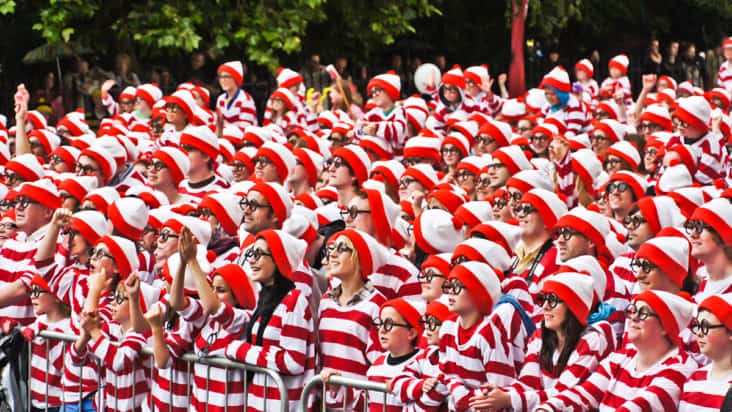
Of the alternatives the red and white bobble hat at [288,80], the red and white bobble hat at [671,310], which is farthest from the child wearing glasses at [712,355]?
the red and white bobble hat at [288,80]

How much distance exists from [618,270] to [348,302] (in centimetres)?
150

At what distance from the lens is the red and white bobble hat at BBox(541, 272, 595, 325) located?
22.9ft

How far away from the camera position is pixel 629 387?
21.7ft

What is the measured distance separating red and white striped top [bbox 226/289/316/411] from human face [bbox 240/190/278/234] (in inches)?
53.7

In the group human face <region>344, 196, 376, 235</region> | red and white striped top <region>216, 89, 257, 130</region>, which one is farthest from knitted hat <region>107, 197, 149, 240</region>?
red and white striped top <region>216, 89, 257, 130</region>

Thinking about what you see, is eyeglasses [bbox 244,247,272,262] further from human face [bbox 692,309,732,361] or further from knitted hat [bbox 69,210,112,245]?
human face [bbox 692,309,732,361]

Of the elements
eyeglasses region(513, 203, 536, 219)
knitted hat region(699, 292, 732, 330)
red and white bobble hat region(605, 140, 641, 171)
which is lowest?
red and white bobble hat region(605, 140, 641, 171)

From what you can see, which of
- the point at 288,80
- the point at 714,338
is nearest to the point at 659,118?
the point at 288,80

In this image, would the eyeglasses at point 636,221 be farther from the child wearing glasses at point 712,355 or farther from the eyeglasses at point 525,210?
the child wearing glasses at point 712,355

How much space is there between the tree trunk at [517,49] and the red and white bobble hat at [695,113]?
10.5 meters

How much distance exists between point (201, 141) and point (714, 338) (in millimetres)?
5908

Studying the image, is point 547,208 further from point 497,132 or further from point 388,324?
point 497,132

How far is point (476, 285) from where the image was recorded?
7219mm

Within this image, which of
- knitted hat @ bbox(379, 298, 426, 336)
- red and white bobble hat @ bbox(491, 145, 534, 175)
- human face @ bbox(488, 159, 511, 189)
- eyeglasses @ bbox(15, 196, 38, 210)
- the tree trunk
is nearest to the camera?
knitted hat @ bbox(379, 298, 426, 336)
